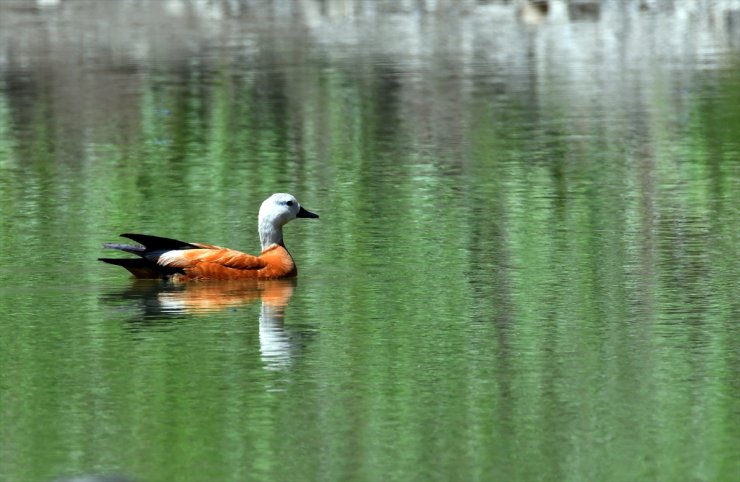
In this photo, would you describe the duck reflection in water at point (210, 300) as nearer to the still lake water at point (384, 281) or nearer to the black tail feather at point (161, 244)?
the still lake water at point (384, 281)

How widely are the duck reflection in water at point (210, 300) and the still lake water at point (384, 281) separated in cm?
4

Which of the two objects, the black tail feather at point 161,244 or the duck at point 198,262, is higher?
the black tail feather at point 161,244

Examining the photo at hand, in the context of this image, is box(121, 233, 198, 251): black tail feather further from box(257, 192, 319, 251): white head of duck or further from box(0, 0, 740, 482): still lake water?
box(257, 192, 319, 251): white head of duck

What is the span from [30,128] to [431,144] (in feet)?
16.8

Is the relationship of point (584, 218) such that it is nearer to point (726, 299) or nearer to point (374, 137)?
point (726, 299)

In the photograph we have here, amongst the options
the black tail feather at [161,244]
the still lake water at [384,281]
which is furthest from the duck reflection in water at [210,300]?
the black tail feather at [161,244]

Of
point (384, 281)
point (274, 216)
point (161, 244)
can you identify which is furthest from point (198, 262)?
point (384, 281)

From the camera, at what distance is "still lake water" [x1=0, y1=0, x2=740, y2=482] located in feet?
29.9

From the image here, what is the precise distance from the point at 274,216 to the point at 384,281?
134 cm

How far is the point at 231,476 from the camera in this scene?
849cm

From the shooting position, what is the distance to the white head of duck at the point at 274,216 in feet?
46.8

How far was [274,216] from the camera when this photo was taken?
14312 millimetres

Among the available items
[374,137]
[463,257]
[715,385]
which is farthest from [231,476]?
[374,137]

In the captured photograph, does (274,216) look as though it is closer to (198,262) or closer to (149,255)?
(198,262)
